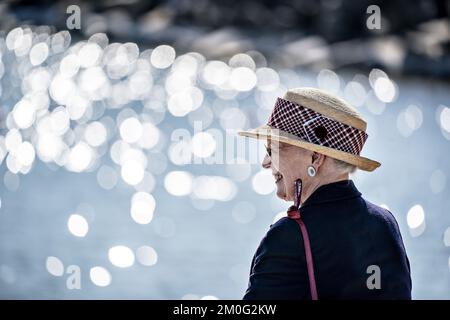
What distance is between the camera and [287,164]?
258 centimetres

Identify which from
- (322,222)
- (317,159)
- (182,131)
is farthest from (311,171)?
(182,131)

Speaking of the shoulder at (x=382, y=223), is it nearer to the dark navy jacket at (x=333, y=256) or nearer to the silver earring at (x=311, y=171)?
the dark navy jacket at (x=333, y=256)

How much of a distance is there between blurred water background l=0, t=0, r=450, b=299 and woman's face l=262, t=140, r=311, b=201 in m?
4.06

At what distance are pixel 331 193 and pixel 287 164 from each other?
0.60ft

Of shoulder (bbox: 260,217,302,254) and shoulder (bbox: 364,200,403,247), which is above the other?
shoulder (bbox: 364,200,403,247)

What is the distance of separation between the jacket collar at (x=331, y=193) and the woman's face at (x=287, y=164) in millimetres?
90

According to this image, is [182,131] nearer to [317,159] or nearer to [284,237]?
[317,159]

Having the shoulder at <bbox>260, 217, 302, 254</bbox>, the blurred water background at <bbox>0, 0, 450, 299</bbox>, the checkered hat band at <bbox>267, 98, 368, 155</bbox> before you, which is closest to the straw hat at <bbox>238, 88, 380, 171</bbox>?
the checkered hat band at <bbox>267, 98, 368, 155</bbox>

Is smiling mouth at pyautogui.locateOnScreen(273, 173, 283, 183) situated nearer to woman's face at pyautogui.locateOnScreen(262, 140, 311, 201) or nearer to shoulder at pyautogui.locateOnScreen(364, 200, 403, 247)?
woman's face at pyautogui.locateOnScreen(262, 140, 311, 201)

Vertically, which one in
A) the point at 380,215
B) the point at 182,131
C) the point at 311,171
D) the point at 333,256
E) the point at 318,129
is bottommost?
the point at 333,256

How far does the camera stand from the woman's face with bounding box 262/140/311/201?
8.36 ft
